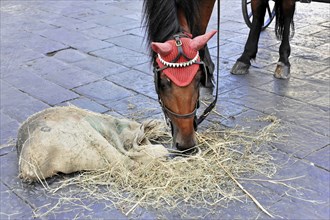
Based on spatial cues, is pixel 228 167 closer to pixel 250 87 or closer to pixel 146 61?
pixel 250 87

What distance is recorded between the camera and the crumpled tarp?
95.9 inches

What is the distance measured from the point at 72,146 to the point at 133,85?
4.45 ft

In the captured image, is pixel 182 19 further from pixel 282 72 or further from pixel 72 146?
pixel 282 72

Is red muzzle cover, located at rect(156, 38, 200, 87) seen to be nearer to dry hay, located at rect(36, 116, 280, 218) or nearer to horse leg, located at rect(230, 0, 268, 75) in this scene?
dry hay, located at rect(36, 116, 280, 218)

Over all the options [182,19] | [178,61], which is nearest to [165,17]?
[182,19]

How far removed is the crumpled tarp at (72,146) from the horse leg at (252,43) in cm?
151

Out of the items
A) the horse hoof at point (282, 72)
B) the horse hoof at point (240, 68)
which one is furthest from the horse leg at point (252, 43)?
the horse hoof at point (282, 72)

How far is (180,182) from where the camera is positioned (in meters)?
2.36

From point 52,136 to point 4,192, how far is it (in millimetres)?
371

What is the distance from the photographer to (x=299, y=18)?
5656 millimetres

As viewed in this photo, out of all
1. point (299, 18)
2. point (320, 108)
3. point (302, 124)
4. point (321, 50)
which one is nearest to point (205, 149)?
point (302, 124)

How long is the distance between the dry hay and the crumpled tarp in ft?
0.21

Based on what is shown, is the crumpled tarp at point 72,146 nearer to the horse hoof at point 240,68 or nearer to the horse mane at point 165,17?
the horse mane at point 165,17

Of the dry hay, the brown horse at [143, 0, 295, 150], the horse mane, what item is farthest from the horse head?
the dry hay
